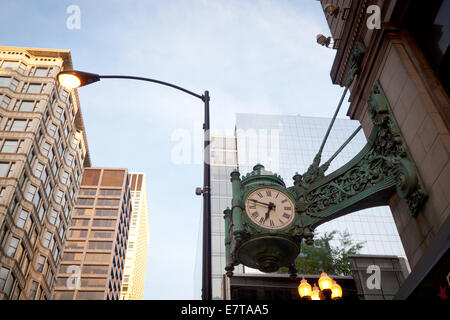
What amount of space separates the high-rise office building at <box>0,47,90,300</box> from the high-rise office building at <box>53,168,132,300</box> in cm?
3106

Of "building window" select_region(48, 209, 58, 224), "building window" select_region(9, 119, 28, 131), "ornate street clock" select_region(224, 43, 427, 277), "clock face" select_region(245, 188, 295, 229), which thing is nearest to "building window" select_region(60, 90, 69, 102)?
"building window" select_region(9, 119, 28, 131)

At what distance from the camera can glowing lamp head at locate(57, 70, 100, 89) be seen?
8945 millimetres

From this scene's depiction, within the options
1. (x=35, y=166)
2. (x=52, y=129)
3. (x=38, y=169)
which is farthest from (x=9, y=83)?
(x=38, y=169)

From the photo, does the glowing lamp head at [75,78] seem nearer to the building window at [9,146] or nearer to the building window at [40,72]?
the building window at [9,146]

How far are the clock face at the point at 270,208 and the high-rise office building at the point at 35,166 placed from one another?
40.8 m

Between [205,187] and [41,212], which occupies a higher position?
[41,212]

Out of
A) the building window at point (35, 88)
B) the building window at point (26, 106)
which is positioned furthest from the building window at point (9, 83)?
the building window at point (26, 106)

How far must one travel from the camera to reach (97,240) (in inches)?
3654

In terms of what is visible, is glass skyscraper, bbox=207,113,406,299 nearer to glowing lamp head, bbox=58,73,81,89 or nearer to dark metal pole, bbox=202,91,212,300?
glowing lamp head, bbox=58,73,81,89

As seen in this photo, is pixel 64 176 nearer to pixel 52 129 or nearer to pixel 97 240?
pixel 52 129

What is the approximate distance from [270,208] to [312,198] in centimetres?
88

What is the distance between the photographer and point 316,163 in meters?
7.68

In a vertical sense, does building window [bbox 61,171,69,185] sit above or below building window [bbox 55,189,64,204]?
above
